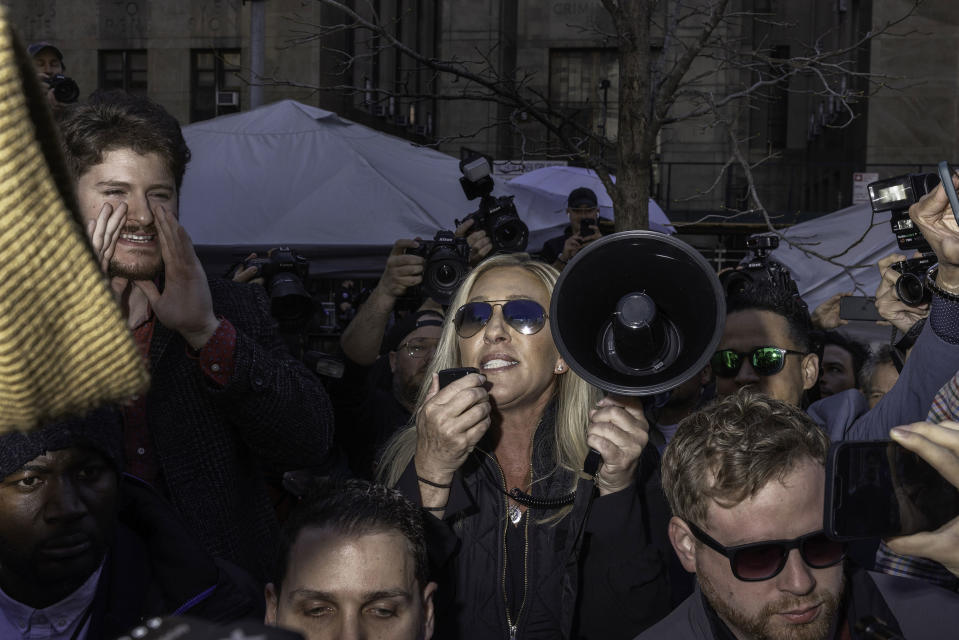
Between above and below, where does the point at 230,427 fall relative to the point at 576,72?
below

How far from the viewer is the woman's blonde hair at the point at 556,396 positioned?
Answer: 290cm

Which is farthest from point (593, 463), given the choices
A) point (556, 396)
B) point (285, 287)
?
point (285, 287)

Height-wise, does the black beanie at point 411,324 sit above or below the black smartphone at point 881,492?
below

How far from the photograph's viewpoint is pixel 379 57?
76.8 ft

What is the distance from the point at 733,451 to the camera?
8.11 ft

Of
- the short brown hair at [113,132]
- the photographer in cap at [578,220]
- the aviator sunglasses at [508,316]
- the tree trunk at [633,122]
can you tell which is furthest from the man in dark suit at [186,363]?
the photographer in cap at [578,220]

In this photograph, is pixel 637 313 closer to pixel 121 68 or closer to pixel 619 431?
pixel 619 431

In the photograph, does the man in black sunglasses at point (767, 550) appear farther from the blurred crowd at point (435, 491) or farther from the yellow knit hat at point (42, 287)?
the yellow knit hat at point (42, 287)

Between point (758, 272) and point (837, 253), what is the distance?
3792 millimetres

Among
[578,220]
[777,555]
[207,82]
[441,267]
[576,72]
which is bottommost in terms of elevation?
[777,555]

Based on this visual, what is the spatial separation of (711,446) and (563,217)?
7.44 metres

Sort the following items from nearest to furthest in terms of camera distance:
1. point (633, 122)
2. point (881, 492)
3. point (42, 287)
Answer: point (42, 287) < point (881, 492) < point (633, 122)

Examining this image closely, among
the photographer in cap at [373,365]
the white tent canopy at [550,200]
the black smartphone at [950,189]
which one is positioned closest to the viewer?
the black smartphone at [950,189]

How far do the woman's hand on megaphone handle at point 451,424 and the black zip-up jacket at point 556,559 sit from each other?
0.12 meters
